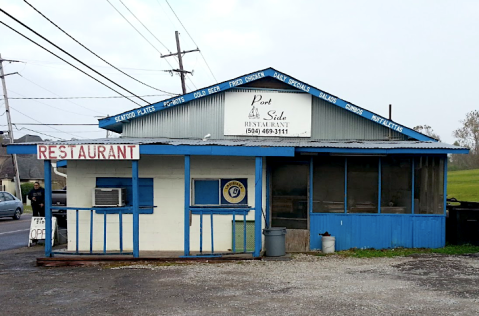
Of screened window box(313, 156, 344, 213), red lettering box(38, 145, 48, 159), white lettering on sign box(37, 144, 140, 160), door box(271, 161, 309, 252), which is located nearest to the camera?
white lettering on sign box(37, 144, 140, 160)

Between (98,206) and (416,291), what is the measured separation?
767cm

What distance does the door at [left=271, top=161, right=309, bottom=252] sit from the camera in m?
13.4

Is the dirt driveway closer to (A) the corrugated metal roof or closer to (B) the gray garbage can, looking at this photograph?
(B) the gray garbage can

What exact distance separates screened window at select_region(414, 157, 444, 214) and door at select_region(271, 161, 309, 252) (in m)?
2.81

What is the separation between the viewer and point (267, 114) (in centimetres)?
1402

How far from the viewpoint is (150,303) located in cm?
786

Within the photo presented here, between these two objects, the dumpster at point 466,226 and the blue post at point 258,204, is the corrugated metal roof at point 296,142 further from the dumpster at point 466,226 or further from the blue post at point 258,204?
the dumpster at point 466,226

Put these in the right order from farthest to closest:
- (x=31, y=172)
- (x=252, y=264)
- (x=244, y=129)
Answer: (x=31, y=172) < (x=244, y=129) < (x=252, y=264)

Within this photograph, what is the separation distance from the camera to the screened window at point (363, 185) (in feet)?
43.3

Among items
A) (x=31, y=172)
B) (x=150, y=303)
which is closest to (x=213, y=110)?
(x=150, y=303)

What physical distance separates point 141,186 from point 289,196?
12.7ft

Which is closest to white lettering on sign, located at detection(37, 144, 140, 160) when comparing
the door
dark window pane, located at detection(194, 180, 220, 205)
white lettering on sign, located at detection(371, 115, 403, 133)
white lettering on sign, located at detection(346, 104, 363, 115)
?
dark window pane, located at detection(194, 180, 220, 205)

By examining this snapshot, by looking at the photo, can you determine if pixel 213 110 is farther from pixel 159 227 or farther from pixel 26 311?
pixel 26 311

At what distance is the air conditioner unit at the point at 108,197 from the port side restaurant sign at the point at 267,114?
345cm
